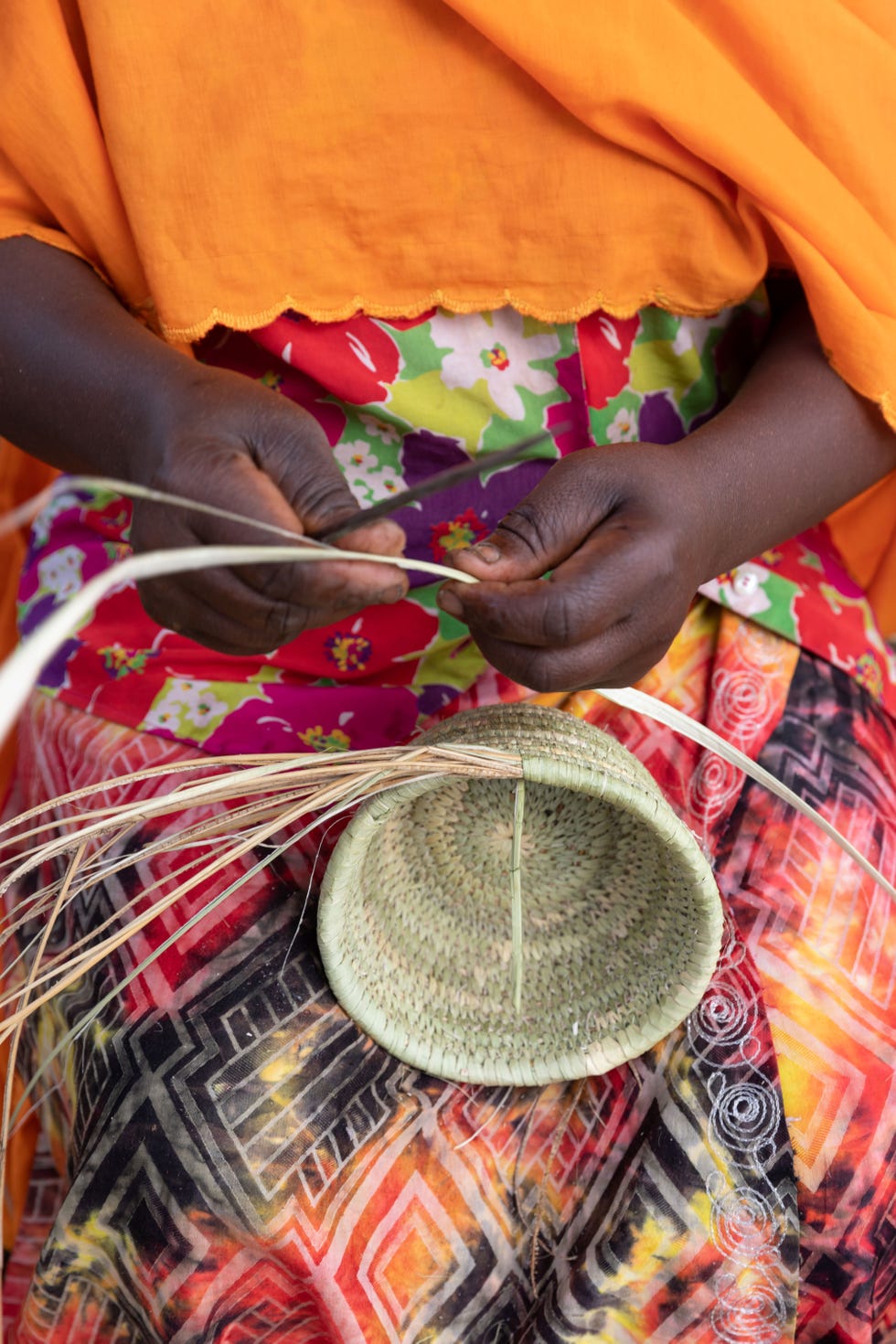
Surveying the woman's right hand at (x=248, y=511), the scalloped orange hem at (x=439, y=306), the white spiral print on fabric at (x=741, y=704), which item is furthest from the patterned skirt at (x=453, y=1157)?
the scalloped orange hem at (x=439, y=306)

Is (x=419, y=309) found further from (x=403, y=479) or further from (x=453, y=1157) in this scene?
(x=453, y=1157)

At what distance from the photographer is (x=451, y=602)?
72 cm

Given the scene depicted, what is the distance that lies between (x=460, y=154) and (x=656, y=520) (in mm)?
343

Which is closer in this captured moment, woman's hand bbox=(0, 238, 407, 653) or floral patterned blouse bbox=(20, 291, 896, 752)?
woman's hand bbox=(0, 238, 407, 653)

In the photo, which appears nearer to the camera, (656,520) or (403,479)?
(656,520)

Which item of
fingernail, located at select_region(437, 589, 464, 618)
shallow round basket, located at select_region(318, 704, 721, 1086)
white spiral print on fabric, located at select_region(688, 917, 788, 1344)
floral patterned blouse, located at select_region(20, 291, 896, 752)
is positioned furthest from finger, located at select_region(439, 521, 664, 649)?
white spiral print on fabric, located at select_region(688, 917, 788, 1344)

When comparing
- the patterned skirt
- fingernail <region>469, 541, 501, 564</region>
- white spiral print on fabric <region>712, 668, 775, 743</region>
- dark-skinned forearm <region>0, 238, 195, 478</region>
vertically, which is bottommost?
the patterned skirt

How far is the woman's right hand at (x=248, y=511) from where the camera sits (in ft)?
2.17

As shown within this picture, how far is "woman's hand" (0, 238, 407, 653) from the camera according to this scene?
0.67m

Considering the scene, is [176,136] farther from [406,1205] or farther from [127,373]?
[406,1205]

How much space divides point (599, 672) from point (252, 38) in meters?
0.54

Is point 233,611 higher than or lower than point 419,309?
lower

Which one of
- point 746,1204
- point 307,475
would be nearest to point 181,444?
point 307,475

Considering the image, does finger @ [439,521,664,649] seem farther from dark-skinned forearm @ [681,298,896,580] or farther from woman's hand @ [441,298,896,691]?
dark-skinned forearm @ [681,298,896,580]
